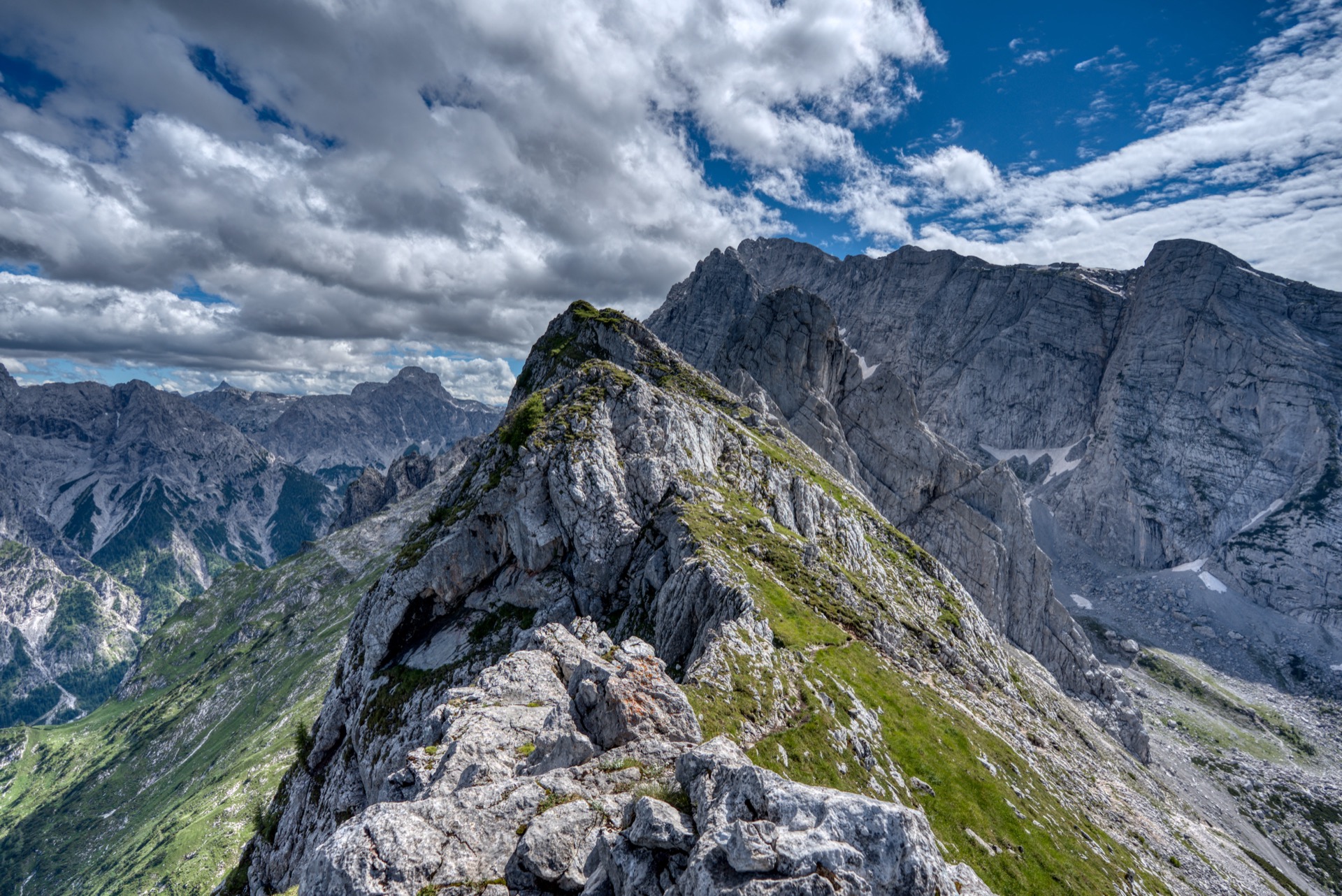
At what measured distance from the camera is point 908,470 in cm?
17288

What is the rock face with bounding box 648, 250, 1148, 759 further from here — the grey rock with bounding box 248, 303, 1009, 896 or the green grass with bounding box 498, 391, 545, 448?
the green grass with bounding box 498, 391, 545, 448

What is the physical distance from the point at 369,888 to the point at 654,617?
125 ft

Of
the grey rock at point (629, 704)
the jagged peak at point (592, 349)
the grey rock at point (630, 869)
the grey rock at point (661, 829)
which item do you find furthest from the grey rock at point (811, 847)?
the jagged peak at point (592, 349)

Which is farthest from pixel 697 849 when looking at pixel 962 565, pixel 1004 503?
pixel 1004 503

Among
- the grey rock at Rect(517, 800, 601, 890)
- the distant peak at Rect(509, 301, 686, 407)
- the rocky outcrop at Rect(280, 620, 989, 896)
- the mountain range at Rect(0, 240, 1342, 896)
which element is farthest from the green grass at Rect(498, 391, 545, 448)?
the grey rock at Rect(517, 800, 601, 890)

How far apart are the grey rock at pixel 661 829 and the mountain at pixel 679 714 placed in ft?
0.32

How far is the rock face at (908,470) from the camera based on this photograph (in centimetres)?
15094

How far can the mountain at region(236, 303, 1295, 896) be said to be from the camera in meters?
17.5

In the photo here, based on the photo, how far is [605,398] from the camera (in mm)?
77875

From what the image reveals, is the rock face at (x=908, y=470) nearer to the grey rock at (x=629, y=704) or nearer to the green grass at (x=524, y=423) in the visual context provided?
the green grass at (x=524, y=423)

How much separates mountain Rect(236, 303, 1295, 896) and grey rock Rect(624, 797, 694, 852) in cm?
10

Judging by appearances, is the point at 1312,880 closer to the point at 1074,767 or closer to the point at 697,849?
the point at 1074,767

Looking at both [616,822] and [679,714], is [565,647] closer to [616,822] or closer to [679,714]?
[679,714]

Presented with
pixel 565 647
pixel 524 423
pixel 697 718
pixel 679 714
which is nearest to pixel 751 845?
pixel 679 714
